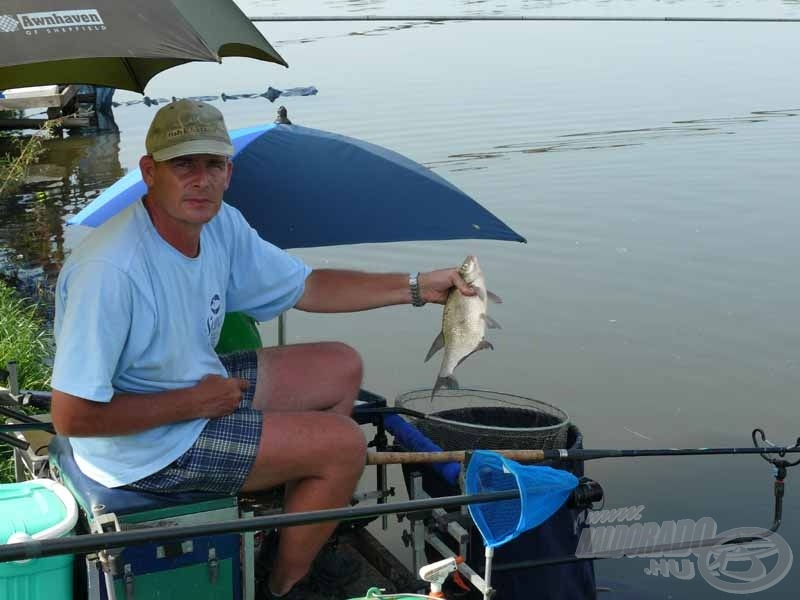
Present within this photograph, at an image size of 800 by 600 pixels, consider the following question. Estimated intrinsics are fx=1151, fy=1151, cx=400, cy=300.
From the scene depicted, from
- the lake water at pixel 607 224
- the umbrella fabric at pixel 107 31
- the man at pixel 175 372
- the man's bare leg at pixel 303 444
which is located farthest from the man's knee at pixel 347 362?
the lake water at pixel 607 224

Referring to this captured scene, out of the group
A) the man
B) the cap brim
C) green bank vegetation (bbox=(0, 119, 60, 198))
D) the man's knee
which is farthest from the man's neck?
green bank vegetation (bbox=(0, 119, 60, 198))

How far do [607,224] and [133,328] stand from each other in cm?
765

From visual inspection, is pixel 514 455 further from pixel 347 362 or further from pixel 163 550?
pixel 163 550

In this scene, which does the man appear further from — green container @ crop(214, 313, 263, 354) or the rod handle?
green container @ crop(214, 313, 263, 354)

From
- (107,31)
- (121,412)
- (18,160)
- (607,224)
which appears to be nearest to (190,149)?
(107,31)

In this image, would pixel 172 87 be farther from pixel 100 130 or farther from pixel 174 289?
pixel 174 289

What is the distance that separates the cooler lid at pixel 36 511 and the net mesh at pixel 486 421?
4.87 feet

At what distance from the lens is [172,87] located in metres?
19.4

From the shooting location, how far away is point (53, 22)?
274 cm

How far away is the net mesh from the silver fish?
2.67 ft

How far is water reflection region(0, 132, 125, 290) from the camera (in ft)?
32.3

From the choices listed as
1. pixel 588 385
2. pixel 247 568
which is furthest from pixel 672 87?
pixel 247 568

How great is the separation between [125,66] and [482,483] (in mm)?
2144

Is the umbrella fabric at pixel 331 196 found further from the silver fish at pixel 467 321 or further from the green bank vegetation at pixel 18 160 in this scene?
the green bank vegetation at pixel 18 160
